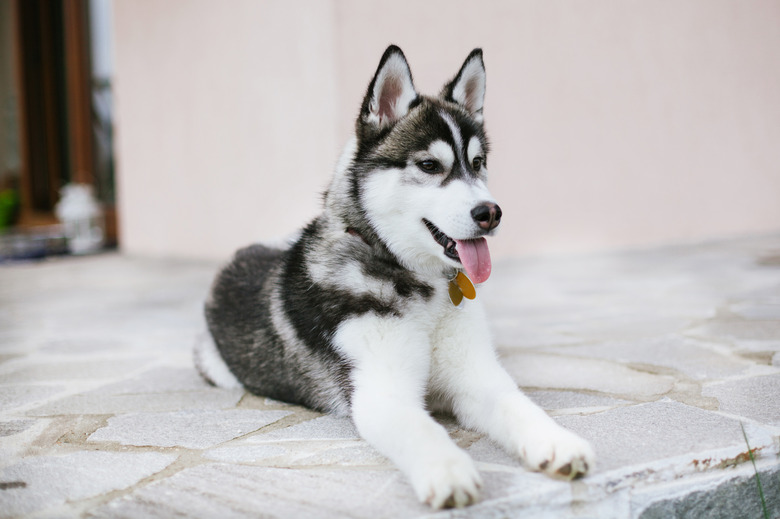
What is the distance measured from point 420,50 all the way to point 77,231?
18.4 feet

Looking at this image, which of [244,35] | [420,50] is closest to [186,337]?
[420,50]

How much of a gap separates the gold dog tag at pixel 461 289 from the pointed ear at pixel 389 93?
1.82ft

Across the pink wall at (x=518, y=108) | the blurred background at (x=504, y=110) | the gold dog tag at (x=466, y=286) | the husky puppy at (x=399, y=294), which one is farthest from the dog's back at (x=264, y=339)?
the pink wall at (x=518, y=108)

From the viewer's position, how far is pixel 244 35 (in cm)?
604

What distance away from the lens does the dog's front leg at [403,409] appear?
54.4 inches

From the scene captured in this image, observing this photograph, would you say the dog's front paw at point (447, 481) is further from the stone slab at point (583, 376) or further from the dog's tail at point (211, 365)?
the dog's tail at point (211, 365)

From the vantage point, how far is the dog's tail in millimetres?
2436

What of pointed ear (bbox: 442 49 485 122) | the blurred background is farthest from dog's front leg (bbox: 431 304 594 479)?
the blurred background

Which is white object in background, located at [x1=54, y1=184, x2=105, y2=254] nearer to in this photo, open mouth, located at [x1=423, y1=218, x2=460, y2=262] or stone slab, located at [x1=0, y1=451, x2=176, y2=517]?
stone slab, located at [x1=0, y1=451, x2=176, y2=517]

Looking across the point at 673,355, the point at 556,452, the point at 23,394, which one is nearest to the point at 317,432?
the point at 556,452

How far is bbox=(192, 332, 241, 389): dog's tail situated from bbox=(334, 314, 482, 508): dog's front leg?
0.77 m

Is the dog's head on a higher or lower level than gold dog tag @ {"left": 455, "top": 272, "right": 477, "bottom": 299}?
higher

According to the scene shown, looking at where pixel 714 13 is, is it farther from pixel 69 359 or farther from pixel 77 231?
pixel 77 231

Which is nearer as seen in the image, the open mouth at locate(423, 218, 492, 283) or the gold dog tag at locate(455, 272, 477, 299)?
the open mouth at locate(423, 218, 492, 283)
